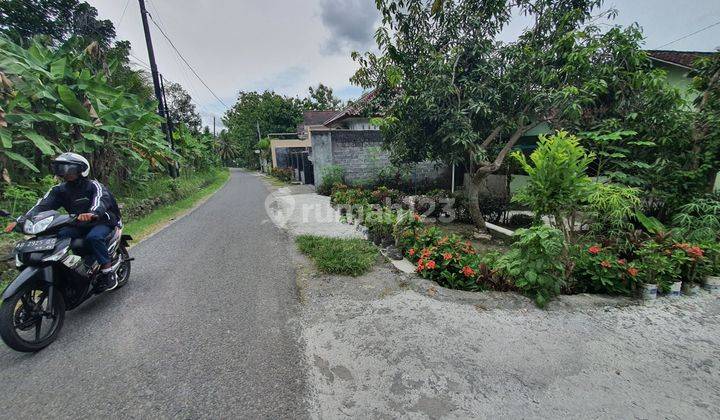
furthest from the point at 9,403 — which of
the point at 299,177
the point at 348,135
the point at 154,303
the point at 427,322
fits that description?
the point at 299,177

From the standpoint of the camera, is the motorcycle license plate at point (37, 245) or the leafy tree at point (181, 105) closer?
the motorcycle license plate at point (37, 245)

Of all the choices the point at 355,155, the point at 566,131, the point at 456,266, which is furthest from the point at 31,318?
the point at 355,155

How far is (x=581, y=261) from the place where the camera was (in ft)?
11.9

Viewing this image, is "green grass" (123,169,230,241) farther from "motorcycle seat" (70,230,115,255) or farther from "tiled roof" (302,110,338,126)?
"tiled roof" (302,110,338,126)

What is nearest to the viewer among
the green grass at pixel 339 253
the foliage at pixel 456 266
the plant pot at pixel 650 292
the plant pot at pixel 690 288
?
the plant pot at pixel 650 292

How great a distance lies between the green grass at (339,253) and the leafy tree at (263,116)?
37.0m

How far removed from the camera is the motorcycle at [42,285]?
2.42 metres

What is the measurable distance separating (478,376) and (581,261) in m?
2.46

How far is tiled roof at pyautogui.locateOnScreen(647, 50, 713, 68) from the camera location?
7.50 meters

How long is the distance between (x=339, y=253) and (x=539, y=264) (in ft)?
9.48

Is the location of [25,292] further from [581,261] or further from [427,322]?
[581,261]

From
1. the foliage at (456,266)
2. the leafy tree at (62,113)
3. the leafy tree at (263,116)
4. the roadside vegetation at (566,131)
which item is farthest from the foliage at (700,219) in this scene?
the leafy tree at (263,116)

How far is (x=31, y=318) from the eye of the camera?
8.46 feet

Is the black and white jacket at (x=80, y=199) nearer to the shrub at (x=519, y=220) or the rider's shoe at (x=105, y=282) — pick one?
the rider's shoe at (x=105, y=282)
